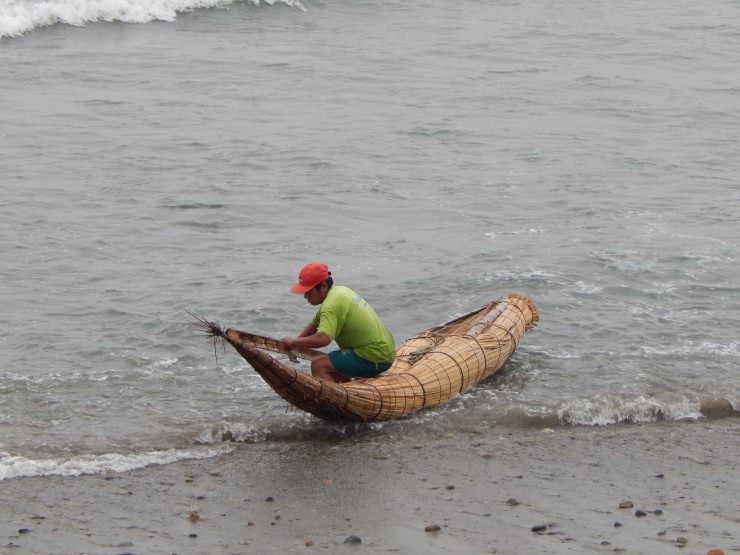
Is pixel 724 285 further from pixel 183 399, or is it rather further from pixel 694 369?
pixel 183 399

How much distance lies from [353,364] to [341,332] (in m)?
0.41

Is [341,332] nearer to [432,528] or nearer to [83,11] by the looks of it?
[432,528]

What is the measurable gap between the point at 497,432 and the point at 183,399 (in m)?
3.04

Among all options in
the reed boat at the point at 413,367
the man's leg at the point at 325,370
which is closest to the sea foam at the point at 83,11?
the reed boat at the point at 413,367

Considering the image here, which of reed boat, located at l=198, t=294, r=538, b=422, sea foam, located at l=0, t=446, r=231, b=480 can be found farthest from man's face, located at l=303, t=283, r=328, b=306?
sea foam, located at l=0, t=446, r=231, b=480

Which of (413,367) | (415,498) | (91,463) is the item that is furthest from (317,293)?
(91,463)

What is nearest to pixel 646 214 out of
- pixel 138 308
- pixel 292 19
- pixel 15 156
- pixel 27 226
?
pixel 138 308

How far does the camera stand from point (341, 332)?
9711mm

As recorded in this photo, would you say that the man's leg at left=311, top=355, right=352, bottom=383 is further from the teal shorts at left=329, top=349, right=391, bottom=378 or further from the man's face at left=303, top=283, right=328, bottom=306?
the man's face at left=303, top=283, right=328, bottom=306

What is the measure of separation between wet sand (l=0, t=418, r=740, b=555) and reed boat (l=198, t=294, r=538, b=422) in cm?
35

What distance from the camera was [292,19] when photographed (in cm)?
3077

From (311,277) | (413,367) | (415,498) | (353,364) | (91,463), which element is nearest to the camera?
(415,498)

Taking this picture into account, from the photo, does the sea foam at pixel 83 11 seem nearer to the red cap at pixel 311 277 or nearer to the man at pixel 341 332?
the man at pixel 341 332

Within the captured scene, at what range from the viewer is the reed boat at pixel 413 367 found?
30.2 feet
